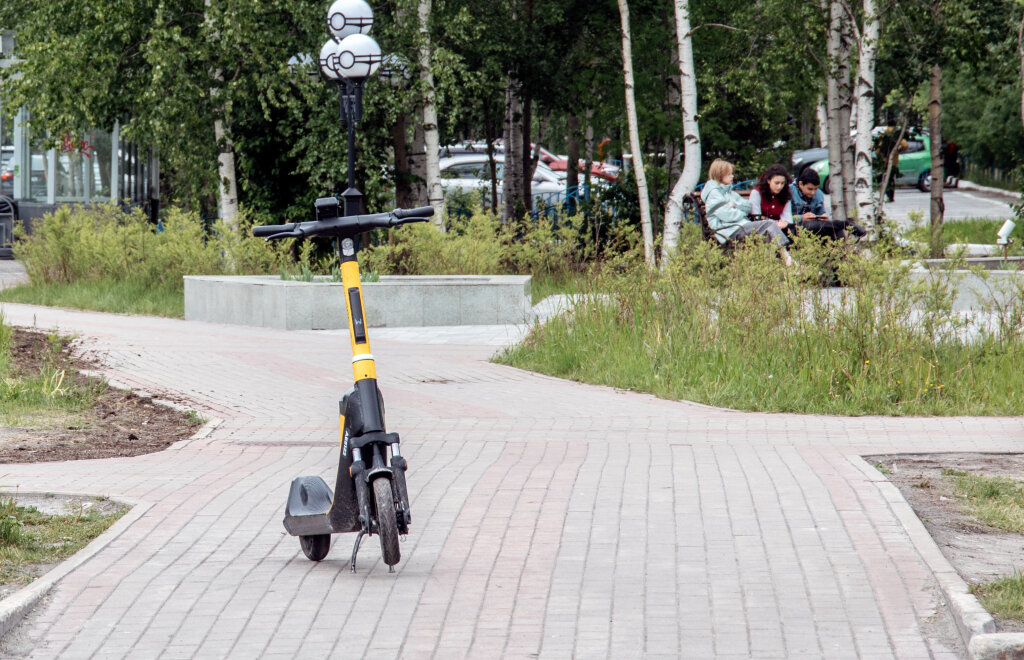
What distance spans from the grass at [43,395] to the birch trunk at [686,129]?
10713mm

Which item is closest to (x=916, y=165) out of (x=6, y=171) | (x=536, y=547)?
(x=6, y=171)

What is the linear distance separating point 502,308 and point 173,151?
7.72m

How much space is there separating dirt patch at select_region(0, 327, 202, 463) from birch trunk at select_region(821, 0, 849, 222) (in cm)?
1294

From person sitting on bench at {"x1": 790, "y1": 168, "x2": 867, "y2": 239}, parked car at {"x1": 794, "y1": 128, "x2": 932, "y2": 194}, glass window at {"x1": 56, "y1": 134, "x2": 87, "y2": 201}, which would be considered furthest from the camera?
parked car at {"x1": 794, "y1": 128, "x2": 932, "y2": 194}

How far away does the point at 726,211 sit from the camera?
15234 mm

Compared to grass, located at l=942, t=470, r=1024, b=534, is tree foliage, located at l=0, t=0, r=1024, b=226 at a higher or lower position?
higher

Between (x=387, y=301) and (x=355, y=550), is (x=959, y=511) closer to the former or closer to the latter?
(x=355, y=550)

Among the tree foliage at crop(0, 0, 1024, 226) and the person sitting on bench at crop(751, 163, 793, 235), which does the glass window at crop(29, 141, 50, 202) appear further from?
the person sitting on bench at crop(751, 163, 793, 235)

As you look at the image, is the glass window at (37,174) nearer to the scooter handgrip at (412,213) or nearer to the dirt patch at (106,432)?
the dirt patch at (106,432)

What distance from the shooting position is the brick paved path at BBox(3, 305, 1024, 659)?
4.61 metres

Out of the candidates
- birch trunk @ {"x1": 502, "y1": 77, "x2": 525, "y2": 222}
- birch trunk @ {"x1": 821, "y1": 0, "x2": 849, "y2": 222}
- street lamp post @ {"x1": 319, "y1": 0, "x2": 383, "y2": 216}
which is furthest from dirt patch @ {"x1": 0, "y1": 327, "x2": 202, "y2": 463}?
birch trunk @ {"x1": 502, "y1": 77, "x2": 525, "y2": 222}

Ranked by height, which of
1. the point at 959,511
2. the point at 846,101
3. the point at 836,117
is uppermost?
the point at 846,101

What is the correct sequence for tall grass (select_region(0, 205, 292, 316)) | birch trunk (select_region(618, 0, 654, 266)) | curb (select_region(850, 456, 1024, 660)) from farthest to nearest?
birch trunk (select_region(618, 0, 654, 266))
tall grass (select_region(0, 205, 292, 316))
curb (select_region(850, 456, 1024, 660))

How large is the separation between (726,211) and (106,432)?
27.2 feet
